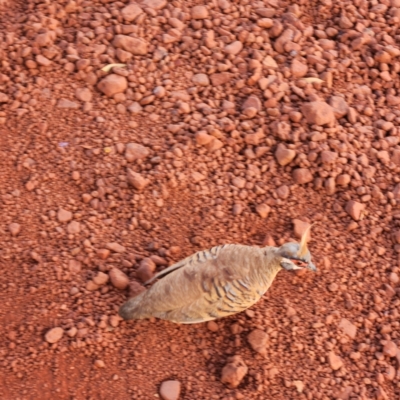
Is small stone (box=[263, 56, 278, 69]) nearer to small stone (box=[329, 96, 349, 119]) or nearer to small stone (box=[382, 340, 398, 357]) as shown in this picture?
small stone (box=[329, 96, 349, 119])

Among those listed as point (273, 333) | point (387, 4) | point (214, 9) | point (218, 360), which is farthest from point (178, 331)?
point (387, 4)

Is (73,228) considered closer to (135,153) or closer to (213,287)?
(135,153)

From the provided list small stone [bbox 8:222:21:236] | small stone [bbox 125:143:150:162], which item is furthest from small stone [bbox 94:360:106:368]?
small stone [bbox 125:143:150:162]

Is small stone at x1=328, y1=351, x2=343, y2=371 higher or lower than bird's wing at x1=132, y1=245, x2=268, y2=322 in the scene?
lower

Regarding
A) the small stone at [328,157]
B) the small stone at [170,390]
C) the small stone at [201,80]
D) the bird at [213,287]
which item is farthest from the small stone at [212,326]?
the small stone at [201,80]

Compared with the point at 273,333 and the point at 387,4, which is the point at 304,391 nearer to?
the point at 273,333

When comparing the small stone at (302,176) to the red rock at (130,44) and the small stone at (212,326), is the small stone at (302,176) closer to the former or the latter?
the small stone at (212,326)

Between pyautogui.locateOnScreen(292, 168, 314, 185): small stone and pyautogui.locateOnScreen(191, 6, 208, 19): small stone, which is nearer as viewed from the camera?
pyautogui.locateOnScreen(292, 168, 314, 185): small stone
